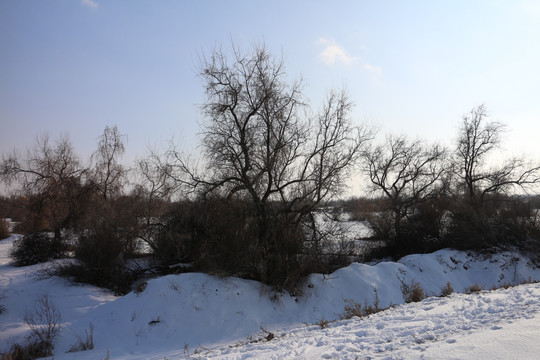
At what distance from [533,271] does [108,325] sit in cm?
2288

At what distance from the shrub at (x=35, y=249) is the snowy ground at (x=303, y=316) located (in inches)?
43.7

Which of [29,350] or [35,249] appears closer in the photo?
[29,350]

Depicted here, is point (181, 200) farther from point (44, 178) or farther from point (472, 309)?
point (472, 309)

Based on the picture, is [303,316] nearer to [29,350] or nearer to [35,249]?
[29,350]

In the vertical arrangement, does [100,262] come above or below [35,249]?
below

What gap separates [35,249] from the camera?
59.6 ft

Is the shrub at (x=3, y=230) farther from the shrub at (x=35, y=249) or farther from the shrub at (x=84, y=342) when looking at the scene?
the shrub at (x=84, y=342)

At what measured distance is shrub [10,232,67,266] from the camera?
17844 mm

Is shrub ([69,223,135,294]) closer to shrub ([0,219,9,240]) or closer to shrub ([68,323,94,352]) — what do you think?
shrub ([68,323,94,352])

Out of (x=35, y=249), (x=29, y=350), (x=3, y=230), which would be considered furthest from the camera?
(x=3, y=230)

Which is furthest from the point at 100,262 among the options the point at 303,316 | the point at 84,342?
the point at 303,316

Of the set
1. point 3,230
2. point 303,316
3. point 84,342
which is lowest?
point 303,316

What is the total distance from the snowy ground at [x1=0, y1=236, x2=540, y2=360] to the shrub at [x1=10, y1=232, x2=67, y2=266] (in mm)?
1110

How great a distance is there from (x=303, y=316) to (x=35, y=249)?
50.4 feet
